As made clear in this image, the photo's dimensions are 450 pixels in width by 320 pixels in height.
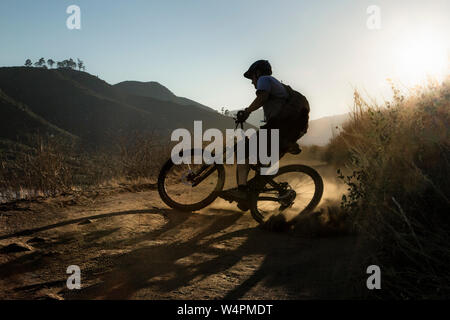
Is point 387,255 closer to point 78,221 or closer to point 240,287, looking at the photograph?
point 240,287

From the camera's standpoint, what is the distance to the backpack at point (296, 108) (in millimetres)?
5027

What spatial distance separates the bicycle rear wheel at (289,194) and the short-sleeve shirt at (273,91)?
2.96 ft

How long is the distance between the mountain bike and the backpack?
682 mm

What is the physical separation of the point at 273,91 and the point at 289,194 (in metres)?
1.46

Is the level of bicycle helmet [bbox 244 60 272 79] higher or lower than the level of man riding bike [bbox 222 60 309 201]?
higher

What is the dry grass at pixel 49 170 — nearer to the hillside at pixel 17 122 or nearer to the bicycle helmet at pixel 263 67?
the bicycle helmet at pixel 263 67

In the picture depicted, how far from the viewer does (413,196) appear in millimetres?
3082

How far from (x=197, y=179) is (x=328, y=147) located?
30.4 feet

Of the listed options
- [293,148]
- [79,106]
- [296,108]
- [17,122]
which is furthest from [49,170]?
[79,106]

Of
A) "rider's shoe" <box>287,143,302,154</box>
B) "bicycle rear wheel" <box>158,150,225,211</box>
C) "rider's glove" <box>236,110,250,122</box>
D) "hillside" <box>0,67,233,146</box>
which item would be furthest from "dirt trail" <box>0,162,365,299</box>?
"hillside" <box>0,67,233,146</box>

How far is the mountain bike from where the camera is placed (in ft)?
17.7

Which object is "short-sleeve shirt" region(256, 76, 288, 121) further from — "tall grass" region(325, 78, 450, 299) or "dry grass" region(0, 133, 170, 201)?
"dry grass" region(0, 133, 170, 201)

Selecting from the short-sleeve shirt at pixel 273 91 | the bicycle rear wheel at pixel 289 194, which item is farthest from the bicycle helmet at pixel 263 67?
the bicycle rear wheel at pixel 289 194
